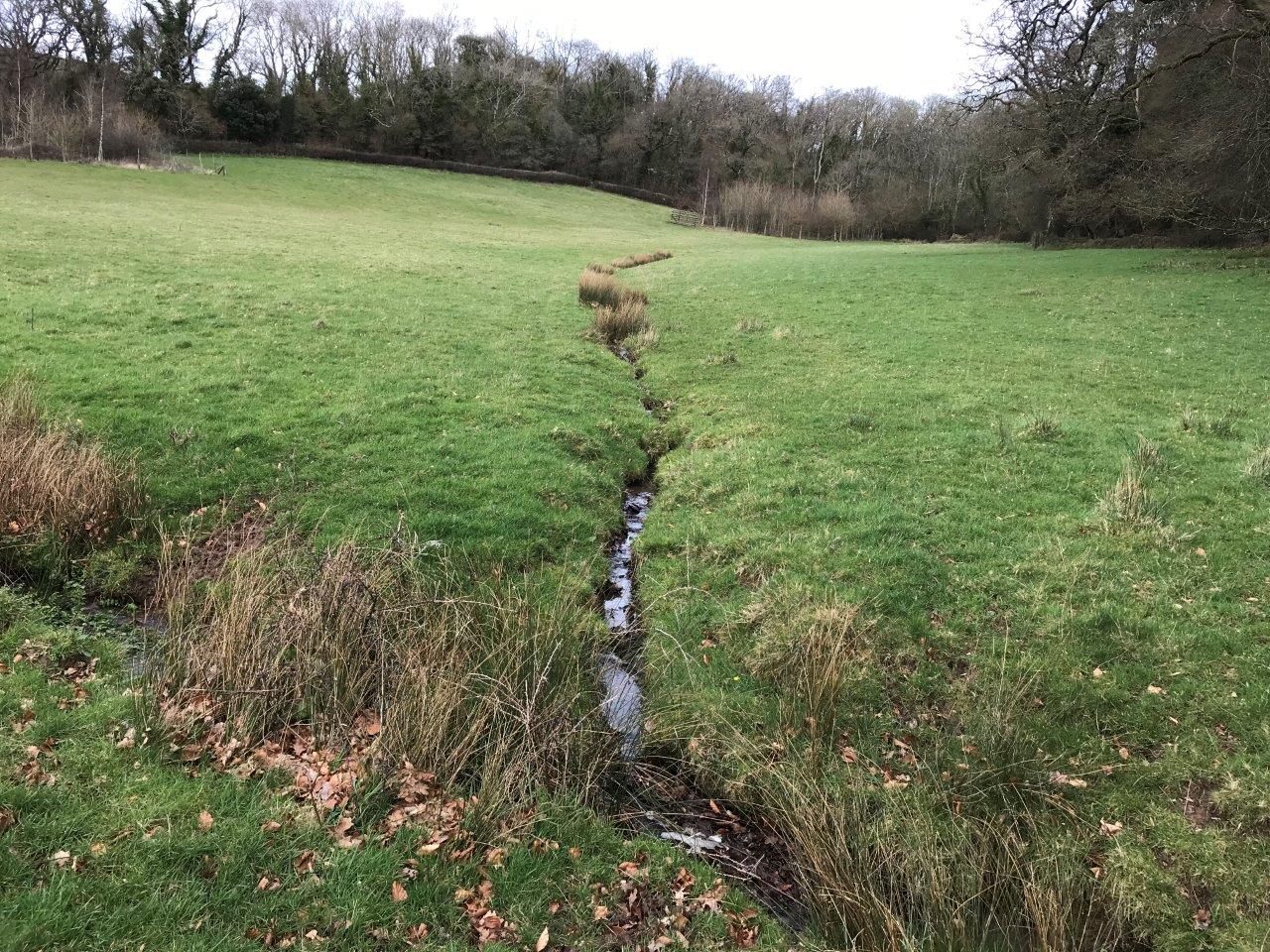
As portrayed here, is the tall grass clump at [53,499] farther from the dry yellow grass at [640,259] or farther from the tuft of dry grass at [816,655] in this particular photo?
the dry yellow grass at [640,259]

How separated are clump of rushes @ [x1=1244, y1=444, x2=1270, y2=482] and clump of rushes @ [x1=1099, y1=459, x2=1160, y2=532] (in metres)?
1.93

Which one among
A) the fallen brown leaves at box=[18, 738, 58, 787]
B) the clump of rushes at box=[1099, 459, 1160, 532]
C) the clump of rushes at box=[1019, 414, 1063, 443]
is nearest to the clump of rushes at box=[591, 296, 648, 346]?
the clump of rushes at box=[1019, 414, 1063, 443]

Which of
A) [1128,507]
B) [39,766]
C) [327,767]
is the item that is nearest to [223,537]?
[39,766]

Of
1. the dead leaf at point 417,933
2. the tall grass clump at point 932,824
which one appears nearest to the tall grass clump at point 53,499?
the dead leaf at point 417,933

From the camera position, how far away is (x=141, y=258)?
72.2 feet

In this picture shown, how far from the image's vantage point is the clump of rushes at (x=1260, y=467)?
33.0 feet

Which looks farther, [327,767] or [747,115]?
[747,115]

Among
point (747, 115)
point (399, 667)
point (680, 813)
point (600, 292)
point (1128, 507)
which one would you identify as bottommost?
point (680, 813)

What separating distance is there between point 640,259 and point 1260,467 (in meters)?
31.9

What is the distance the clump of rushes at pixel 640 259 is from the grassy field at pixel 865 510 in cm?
1374

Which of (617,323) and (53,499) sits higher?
(617,323)

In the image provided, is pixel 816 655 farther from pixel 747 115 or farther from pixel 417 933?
pixel 747 115

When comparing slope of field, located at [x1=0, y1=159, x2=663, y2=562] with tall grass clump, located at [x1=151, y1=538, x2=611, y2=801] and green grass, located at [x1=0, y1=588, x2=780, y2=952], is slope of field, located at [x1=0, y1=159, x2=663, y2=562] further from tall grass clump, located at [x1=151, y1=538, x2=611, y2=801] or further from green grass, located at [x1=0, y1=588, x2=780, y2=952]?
green grass, located at [x1=0, y1=588, x2=780, y2=952]

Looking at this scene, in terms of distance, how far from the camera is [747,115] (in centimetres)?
9125
